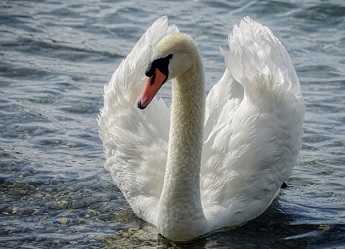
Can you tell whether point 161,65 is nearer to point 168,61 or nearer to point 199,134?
point 168,61

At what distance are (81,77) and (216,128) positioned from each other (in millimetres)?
4119

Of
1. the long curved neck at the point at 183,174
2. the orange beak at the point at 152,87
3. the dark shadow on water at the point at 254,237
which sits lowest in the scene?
the dark shadow on water at the point at 254,237

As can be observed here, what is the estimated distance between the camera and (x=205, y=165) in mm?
8117

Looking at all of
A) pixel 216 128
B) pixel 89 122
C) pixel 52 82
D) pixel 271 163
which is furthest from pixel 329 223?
pixel 52 82

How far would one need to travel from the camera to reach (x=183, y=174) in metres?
7.70

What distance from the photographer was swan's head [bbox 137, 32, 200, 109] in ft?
23.6

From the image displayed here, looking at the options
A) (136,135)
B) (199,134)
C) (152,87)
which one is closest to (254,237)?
(199,134)

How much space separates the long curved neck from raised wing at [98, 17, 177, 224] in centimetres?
31

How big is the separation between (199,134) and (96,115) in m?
3.30

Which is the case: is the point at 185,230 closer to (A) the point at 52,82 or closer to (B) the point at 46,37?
(A) the point at 52,82

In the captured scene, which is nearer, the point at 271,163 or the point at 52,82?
the point at 271,163

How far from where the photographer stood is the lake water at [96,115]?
8.10 m

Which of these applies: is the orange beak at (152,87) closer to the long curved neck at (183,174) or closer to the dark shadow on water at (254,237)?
the long curved neck at (183,174)

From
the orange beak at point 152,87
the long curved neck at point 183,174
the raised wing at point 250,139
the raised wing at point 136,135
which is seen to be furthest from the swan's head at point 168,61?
the raised wing at point 136,135
